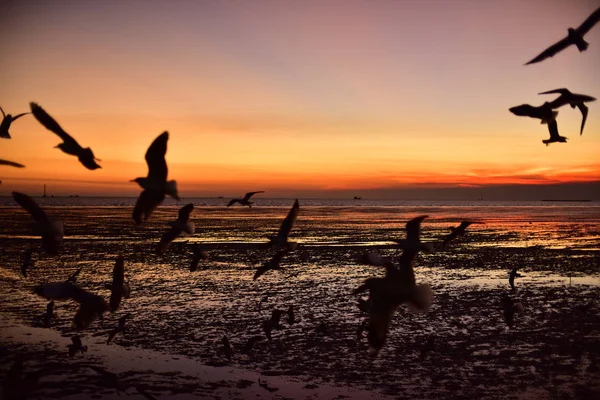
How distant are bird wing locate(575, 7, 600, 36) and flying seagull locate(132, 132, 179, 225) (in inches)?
156

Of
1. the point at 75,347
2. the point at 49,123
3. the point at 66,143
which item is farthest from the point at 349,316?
the point at 49,123

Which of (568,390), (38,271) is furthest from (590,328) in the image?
(38,271)

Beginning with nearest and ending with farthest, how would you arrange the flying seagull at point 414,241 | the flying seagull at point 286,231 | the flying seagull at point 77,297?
1. the flying seagull at point 77,297
2. the flying seagull at point 414,241
3. the flying seagull at point 286,231

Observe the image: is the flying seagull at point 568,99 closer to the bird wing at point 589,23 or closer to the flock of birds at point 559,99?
the flock of birds at point 559,99

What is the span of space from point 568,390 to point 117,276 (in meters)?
7.08

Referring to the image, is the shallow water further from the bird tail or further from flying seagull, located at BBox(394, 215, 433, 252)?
the bird tail

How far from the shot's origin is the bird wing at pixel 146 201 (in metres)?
5.27

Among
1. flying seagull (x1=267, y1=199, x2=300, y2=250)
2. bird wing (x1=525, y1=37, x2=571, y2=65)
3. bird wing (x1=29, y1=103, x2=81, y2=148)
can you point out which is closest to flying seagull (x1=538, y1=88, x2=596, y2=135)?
bird wing (x1=525, y1=37, x2=571, y2=65)

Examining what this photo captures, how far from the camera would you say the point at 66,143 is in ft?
17.5

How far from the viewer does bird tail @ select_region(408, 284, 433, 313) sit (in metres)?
4.47

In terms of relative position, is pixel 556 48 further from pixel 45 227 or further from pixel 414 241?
pixel 45 227

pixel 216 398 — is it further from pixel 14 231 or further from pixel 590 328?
pixel 14 231

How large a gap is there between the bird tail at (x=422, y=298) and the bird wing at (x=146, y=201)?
2.43 meters

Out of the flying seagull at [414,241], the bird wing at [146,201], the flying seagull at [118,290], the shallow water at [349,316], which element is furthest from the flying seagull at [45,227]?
the shallow water at [349,316]
